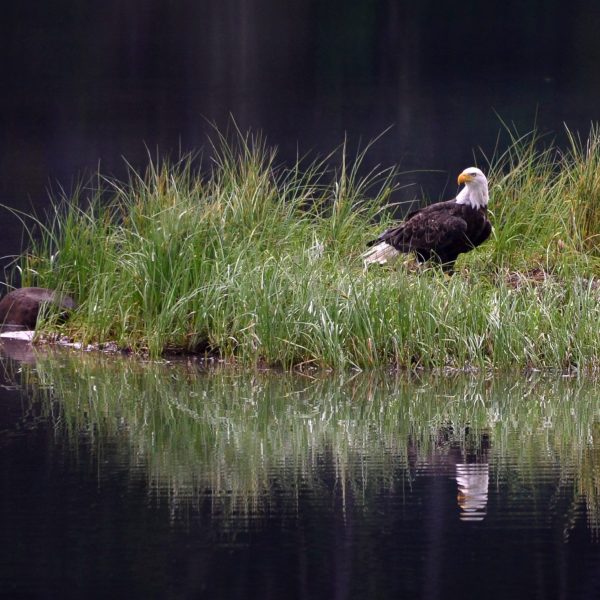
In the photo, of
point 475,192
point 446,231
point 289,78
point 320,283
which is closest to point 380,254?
point 446,231

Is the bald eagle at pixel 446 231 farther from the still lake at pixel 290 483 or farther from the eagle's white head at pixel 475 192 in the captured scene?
the still lake at pixel 290 483

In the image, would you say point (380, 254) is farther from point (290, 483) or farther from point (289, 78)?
point (289, 78)

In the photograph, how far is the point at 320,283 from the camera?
35.3 feet

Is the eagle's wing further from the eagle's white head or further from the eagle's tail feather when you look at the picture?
the eagle's white head

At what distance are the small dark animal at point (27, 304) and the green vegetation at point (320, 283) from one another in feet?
0.60

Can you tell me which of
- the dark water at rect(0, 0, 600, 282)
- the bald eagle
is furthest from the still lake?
the dark water at rect(0, 0, 600, 282)

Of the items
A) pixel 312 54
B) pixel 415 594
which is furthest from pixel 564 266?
pixel 312 54

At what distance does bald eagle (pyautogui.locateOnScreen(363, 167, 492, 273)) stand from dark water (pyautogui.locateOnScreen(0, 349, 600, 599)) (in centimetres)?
254

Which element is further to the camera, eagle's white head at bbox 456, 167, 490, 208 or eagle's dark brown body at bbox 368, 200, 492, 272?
eagle's white head at bbox 456, 167, 490, 208

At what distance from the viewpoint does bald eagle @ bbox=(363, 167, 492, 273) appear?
12109mm

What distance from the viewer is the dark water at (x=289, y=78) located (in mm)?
28250

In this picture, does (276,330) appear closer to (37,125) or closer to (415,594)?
(415,594)

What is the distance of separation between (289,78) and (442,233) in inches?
879

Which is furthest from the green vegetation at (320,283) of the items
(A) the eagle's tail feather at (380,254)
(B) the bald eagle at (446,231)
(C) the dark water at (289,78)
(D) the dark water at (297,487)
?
(C) the dark water at (289,78)
